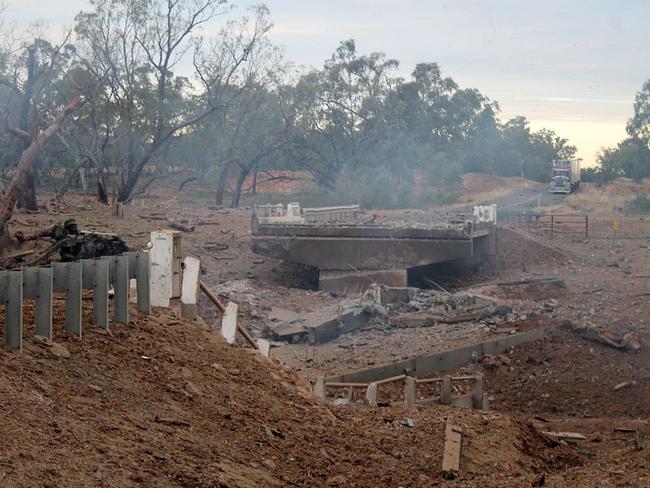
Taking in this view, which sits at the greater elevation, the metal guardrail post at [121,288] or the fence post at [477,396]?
the metal guardrail post at [121,288]

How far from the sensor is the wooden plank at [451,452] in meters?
7.46

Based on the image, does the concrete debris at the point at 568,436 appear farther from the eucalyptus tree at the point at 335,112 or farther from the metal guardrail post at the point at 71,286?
the eucalyptus tree at the point at 335,112

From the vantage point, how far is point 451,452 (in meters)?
7.88

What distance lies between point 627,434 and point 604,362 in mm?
4505

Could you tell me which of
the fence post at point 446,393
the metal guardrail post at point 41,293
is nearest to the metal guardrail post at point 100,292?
the metal guardrail post at point 41,293

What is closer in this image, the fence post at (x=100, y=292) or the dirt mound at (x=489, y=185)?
the fence post at (x=100, y=292)

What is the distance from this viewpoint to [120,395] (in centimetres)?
667

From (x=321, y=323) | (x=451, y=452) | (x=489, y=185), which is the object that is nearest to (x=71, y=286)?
(x=451, y=452)

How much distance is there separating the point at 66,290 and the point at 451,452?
122 inches

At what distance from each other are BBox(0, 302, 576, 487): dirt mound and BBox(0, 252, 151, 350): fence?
0.42ft

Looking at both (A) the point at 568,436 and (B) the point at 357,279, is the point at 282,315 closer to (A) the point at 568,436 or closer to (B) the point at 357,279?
(B) the point at 357,279

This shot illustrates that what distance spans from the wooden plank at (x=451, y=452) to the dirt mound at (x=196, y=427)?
0.24ft

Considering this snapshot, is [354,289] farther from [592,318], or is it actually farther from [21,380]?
[21,380]

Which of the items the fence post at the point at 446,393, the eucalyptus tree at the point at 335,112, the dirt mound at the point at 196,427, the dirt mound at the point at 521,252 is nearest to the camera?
the dirt mound at the point at 196,427
